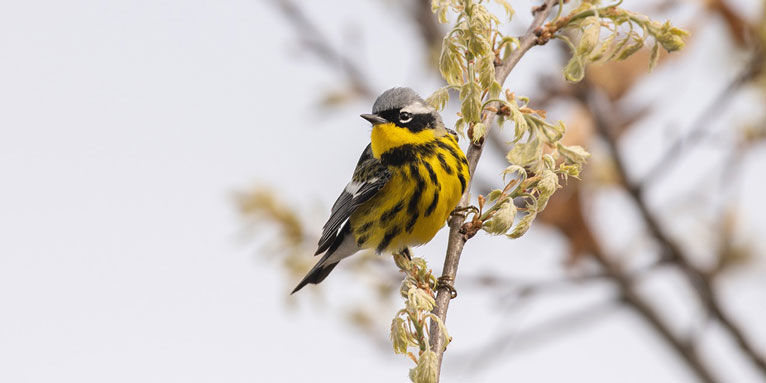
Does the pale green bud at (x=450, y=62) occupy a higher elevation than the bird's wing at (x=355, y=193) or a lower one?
lower

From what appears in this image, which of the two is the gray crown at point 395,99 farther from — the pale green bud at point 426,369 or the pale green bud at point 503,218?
the pale green bud at point 426,369

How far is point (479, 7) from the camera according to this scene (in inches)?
123

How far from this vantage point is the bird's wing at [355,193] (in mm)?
5234

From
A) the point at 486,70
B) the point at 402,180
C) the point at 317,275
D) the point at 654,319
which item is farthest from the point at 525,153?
the point at 654,319

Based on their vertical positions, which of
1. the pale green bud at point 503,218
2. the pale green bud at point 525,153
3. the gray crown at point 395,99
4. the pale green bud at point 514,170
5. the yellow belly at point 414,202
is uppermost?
the gray crown at point 395,99

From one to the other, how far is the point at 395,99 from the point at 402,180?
450 mm

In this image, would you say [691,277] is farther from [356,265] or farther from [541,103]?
[356,265]

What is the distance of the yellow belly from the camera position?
190 inches

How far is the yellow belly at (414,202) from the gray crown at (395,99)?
1.00ft

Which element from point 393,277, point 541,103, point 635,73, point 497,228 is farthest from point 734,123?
point 497,228

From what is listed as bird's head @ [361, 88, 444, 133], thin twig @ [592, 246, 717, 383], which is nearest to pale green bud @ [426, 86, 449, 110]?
bird's head @ [361, 88, 444, 133]

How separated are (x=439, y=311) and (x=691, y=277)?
354 centimetres

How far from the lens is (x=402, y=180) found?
16.8 feet

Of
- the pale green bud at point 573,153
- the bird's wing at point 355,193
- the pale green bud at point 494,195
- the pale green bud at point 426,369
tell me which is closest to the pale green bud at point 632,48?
the pale green bud at point 573,153
